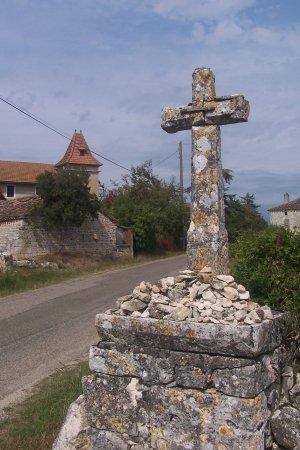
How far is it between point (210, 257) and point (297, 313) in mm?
839

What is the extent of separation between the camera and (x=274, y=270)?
430 cm

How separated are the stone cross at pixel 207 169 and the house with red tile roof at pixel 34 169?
44.0m

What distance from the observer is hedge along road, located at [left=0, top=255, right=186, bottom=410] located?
7186mm

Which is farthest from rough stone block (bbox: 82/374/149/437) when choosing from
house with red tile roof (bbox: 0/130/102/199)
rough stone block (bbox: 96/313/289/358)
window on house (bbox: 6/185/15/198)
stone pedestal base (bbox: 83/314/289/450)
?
window on house (bbox: 6/185/15/198)

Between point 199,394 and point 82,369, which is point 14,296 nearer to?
point 82,369

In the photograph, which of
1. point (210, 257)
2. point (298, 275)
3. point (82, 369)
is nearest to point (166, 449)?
point (210, 257)

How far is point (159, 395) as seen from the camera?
3309 mm

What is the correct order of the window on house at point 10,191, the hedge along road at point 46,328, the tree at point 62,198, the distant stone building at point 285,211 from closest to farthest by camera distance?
the hedge along road at point 46,328 → the tree at point 62,198 → the window on house at point 10,191 → the distant stone building at point 285,211

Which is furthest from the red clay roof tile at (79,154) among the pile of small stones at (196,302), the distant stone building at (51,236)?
the pile of small stones at (196,302)

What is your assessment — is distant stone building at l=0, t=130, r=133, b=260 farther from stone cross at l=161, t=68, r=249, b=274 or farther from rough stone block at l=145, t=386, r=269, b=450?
rough stone block at l=145, t=386, r=269, b=450

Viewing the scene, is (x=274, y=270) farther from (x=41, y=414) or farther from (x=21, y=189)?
(x=21, y=189)

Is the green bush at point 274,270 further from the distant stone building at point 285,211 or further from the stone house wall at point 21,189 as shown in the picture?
the distant stone building at point 285,211

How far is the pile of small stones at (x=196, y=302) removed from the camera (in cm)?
326

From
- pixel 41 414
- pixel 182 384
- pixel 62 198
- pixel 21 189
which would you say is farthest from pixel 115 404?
pixel 21 189
